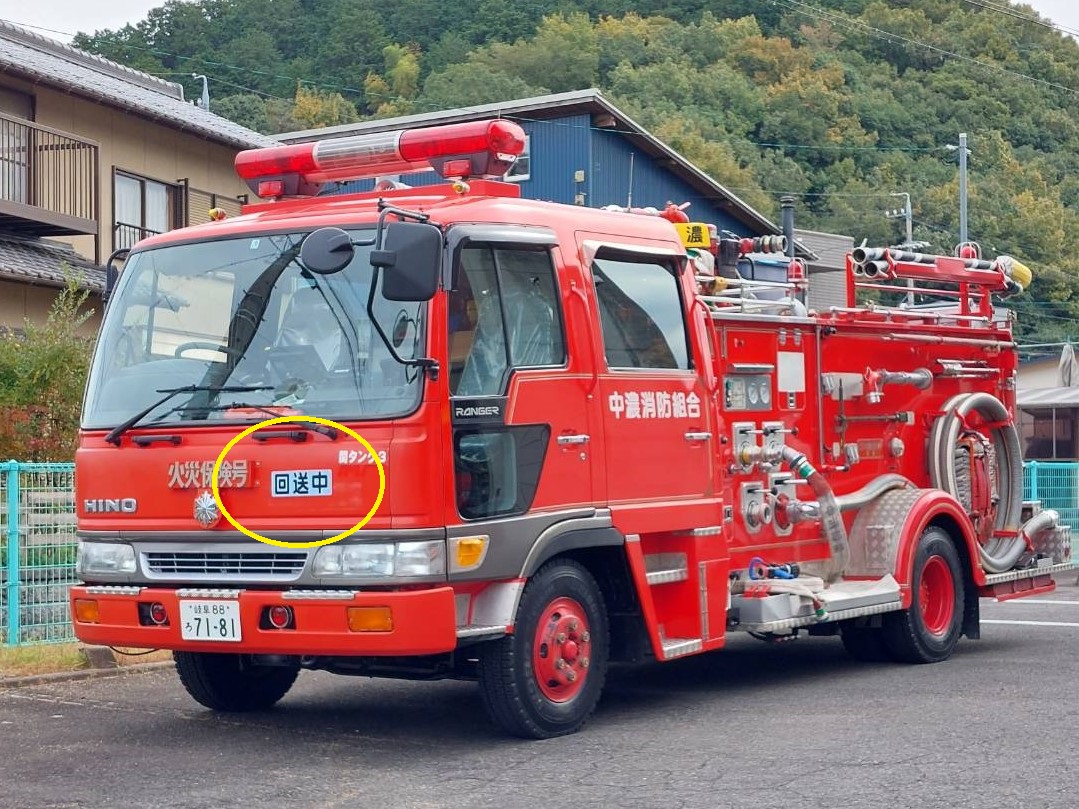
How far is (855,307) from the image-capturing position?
37.0 ft

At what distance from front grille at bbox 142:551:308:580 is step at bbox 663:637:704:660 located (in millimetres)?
2311

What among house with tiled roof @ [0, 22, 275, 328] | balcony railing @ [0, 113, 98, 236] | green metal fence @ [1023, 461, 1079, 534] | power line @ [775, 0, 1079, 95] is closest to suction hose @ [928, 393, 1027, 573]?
green metal fence @ [1023, 461, 1079, 534]

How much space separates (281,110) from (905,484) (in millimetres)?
56484

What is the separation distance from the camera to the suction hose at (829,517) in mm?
10367

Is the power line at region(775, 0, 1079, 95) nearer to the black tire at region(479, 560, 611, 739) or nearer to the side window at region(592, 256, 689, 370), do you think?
the side window at region(592, 256, 689, 370)

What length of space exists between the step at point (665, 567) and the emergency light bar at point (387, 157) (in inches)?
92.5

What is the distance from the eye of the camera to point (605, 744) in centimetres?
803

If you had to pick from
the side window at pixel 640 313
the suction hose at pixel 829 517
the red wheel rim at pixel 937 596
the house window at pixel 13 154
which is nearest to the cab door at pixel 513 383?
the side window at pixel 640 313

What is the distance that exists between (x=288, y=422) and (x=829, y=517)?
14.5 ft

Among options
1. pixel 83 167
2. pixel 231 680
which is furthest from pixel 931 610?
pixel 83 167

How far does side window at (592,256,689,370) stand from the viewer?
28.6ft

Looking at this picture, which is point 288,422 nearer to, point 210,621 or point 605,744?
point 210,621

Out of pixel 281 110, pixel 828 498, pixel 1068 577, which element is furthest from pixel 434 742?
pixel 281 110

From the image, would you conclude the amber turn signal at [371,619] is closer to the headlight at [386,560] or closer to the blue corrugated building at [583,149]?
the headlight at [386,560]
